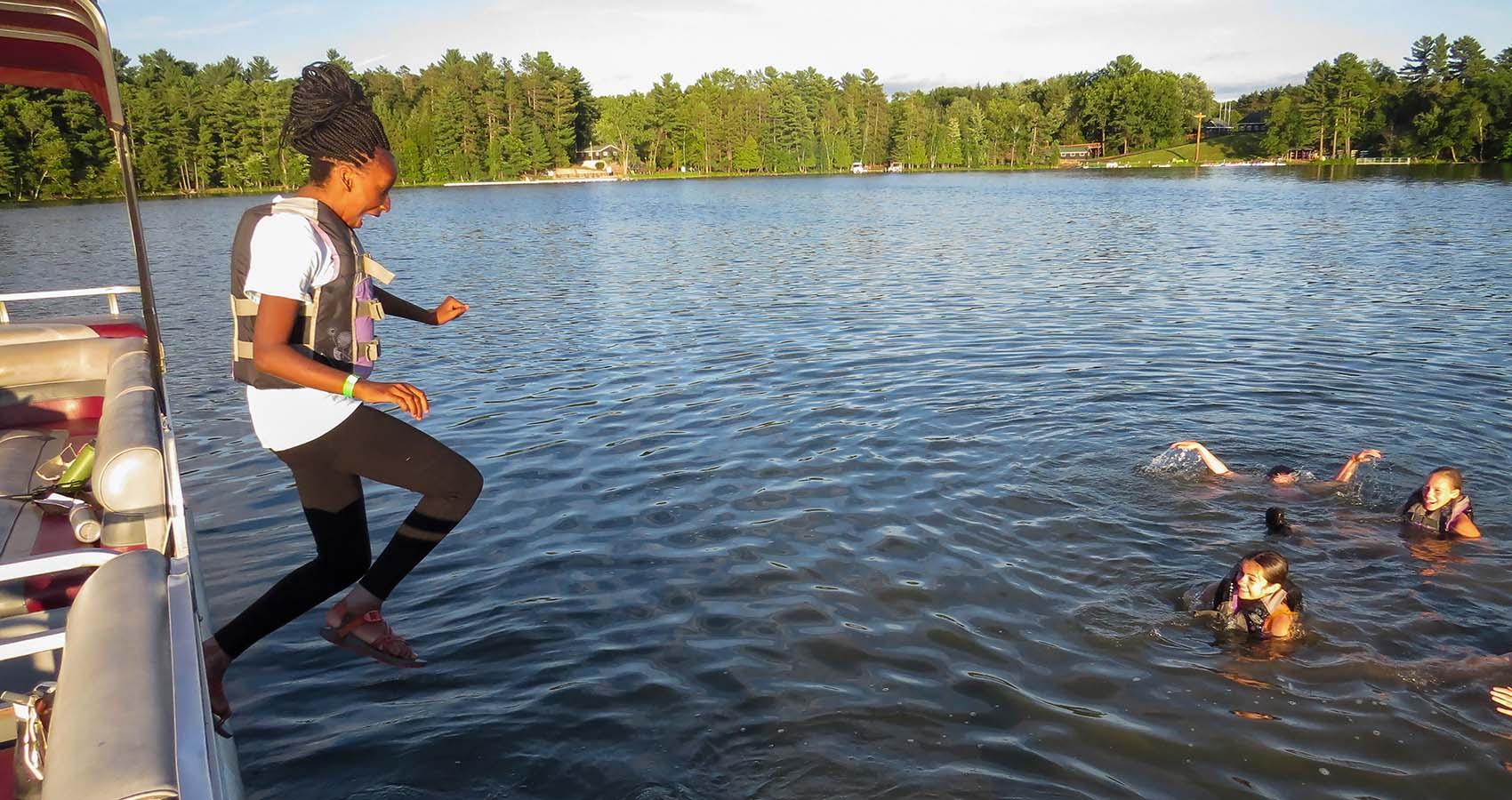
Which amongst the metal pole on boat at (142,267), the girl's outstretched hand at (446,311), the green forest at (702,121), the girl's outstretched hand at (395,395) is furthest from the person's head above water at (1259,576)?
the green forest at (702,121)

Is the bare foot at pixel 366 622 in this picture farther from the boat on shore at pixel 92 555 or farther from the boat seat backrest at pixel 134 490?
the boat seat backrest at pixel 134 490

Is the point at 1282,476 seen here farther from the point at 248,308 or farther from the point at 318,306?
the point at 248,308

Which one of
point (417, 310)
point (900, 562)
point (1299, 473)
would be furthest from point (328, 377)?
point (1299, 473)

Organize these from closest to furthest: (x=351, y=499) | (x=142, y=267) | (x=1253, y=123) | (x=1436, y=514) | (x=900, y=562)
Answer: (x=351, y=499) < (x=142, y=267) < (x=900, y=562) < (x=1436, y=514) < (x=1253, y=123)

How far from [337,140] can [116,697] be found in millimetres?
2852

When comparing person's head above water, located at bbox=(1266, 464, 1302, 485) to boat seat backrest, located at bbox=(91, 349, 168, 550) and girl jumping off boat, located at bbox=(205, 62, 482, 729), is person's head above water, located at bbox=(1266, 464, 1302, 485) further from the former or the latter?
boat seat backrest, located at bbox=(91, 349, 168, 550)

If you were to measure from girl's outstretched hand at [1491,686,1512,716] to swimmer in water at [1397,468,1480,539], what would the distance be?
9.48ft

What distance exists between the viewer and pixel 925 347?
17.7 meters

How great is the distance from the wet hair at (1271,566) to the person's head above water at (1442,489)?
2.68 metres

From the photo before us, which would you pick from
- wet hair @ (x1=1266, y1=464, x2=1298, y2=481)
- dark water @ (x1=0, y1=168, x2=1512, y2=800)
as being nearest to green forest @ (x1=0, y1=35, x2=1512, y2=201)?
dark water @ (x1=0, y1=168, x2=1512, y2=800)

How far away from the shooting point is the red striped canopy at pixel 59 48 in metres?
6.34

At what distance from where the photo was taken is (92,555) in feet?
10.9

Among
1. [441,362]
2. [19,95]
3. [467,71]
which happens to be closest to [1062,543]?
[441,362]

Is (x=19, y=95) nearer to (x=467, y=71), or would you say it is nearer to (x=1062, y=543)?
(x=467, y=71)
